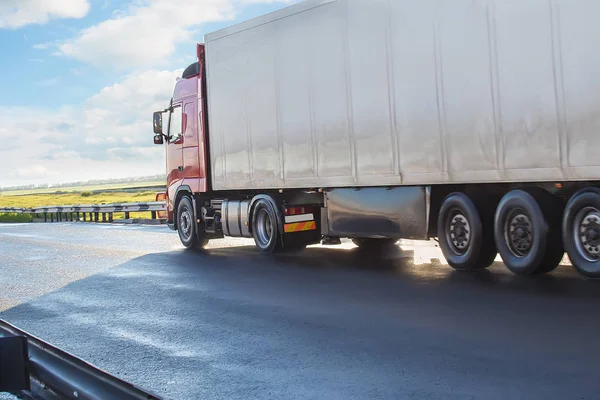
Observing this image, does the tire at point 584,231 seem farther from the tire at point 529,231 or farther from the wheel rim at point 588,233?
the tire at point 529,231

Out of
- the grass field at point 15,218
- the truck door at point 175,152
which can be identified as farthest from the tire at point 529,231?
the grass field at point 15,218

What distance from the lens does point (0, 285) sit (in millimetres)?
13148

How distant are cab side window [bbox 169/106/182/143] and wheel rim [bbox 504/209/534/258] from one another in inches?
370

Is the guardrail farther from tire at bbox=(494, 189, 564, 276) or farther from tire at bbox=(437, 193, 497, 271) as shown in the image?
tire at bbox=(494, 189, 564, 276)

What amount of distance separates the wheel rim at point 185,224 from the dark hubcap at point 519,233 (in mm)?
9158

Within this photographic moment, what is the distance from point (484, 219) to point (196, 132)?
809 cm

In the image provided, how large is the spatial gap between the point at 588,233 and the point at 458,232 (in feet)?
7.19

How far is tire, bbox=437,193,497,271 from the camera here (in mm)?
10719

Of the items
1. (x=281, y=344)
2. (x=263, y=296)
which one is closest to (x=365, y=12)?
(x=263, y=296)

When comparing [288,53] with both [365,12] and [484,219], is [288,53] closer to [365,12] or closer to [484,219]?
[365,12]

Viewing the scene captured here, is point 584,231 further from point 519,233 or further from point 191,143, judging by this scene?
point 191,143

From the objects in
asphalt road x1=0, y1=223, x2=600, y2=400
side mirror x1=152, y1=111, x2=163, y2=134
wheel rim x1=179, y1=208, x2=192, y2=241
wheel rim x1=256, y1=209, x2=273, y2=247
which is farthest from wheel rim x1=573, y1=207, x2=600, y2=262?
side mirror x1=152, y1=111, x2=163, y2=134

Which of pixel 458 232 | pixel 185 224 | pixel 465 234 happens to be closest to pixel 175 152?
pixel 185 224

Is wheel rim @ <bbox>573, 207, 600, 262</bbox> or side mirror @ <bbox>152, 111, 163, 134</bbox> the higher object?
side mirror @ <bbox>152, 111, 163, 134</bbox>
